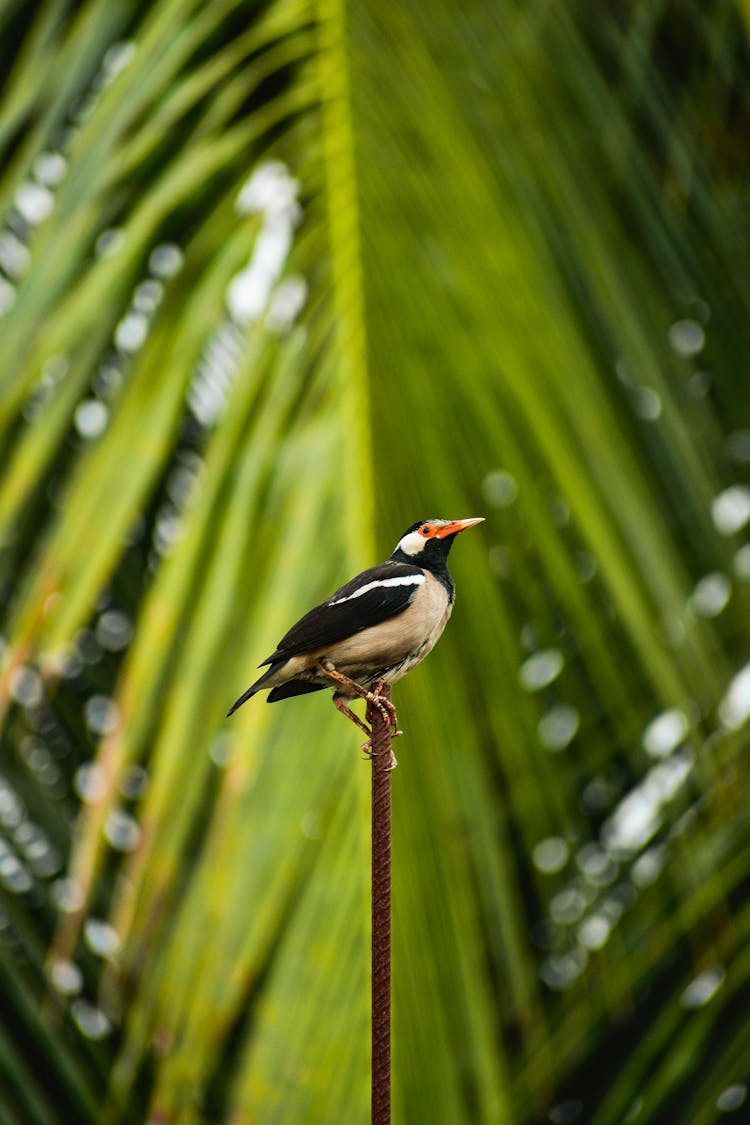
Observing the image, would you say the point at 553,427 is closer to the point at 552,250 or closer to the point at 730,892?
the point at 552,250

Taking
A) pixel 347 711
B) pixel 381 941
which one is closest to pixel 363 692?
pixel 347 711

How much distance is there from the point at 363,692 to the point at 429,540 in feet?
0.71

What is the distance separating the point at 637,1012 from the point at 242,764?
201 centimetres

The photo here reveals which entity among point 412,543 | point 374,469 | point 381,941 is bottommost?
point 381,941

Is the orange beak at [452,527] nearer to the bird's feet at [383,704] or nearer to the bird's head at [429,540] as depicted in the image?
the bird's head at [429,540]

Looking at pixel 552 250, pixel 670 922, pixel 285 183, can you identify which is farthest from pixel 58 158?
pixel 670 922

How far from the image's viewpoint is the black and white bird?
5.52ft

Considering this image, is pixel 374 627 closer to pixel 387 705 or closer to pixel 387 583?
pixel 387 583

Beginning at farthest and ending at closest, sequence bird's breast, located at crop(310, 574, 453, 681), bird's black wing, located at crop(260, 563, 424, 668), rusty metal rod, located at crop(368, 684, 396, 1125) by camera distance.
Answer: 1. bird's breast, located at crop(310, 574, 453, 681)
2. bird's black wing, located at crop(260, 563, 424, 668)
3. rusty metal rod, located at crop(368, 684, 396, 1125)

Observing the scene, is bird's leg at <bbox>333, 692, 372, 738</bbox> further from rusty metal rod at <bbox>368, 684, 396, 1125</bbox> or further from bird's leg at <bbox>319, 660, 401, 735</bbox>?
rusty metal rod at <bbox>368, 684, 396, 1125</bbox>

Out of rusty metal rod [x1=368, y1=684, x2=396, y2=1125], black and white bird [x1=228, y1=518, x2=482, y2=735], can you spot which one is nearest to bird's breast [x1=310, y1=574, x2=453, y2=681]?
black and white bird [x1=228, y1=518, x2=482, y2=735]

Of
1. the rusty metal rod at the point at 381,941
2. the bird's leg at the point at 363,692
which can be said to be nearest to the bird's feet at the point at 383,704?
the bird's leg at the point at 363,692

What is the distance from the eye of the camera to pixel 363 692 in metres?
1.64

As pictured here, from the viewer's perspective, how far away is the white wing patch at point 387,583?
5.58ft
